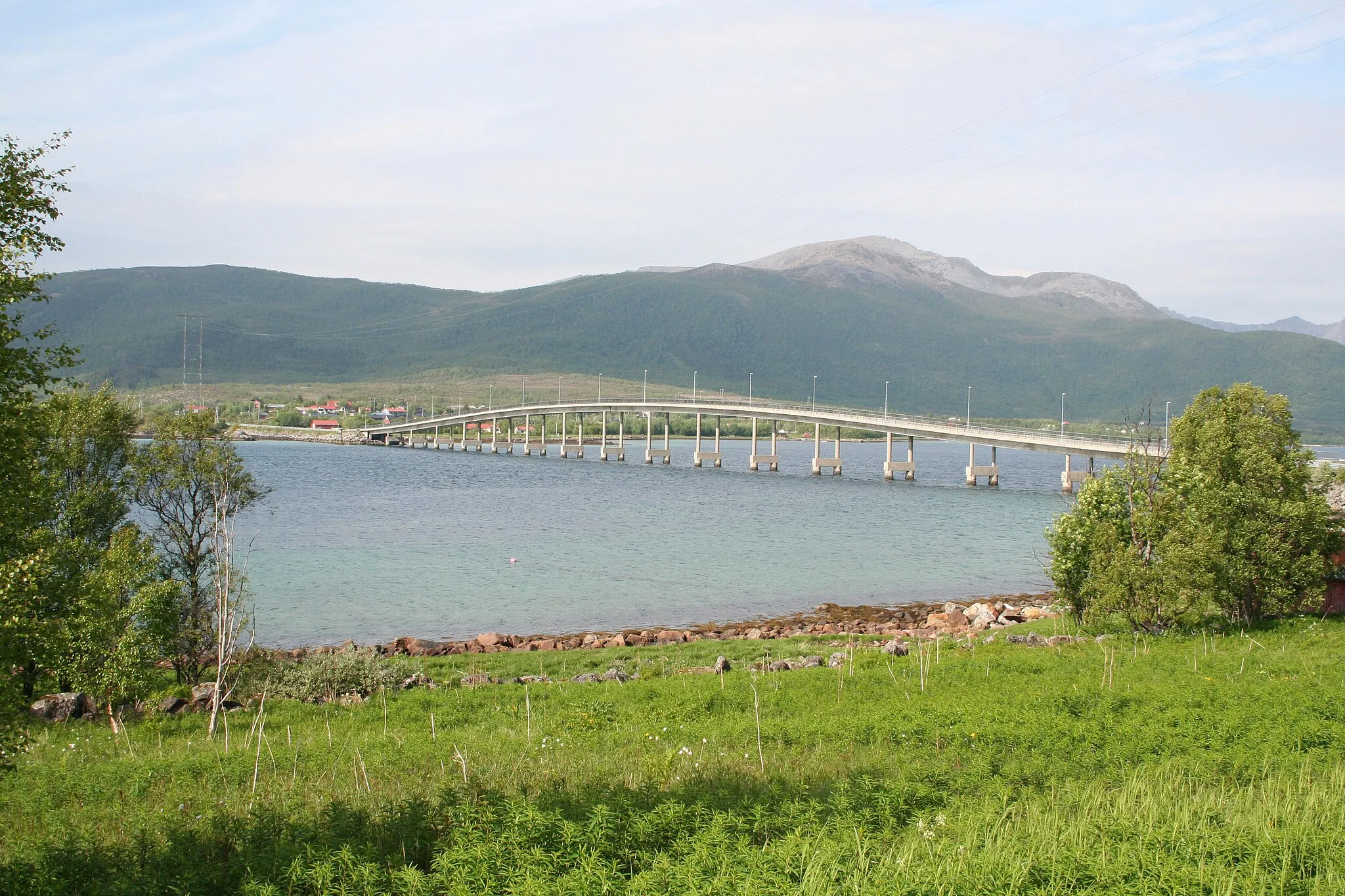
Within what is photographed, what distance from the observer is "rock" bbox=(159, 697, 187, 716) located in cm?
1584

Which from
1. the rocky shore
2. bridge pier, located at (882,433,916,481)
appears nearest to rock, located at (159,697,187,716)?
the rocky shore

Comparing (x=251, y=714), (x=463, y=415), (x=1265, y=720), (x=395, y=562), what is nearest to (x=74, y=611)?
(x=251, y=714)

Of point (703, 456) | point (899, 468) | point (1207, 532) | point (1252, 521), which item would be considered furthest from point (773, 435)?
point (1207, 532)

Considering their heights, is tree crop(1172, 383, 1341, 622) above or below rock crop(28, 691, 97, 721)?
above

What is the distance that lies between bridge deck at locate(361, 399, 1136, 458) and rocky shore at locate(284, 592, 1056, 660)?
27.7 metres

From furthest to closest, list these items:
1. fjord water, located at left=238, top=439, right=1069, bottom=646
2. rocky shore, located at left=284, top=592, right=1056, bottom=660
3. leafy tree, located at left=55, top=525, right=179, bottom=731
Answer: fjord water, located at left=238, top=439, right=1069, bottom=646
rocky shore, located at left=284, top=592, right=1056, bottom=660
leafy tree, located at left=55, top=525, right=179, bottom=731

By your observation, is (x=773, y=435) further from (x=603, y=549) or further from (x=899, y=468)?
(x=603, y=549)

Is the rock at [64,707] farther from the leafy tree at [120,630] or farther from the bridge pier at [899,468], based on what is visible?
the bridge pier at [899,468]

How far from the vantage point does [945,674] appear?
16656 millimetres

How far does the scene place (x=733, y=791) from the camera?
31.3 ft

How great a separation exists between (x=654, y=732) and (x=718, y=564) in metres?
29.0

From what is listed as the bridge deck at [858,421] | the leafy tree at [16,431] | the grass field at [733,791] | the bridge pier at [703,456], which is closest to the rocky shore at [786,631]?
the grass field at [733,791]

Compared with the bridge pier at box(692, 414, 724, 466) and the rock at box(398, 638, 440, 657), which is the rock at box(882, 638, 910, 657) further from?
the bridge pier at box(692, 414, 724, 466)

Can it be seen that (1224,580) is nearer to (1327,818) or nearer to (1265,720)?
(1265,720)
